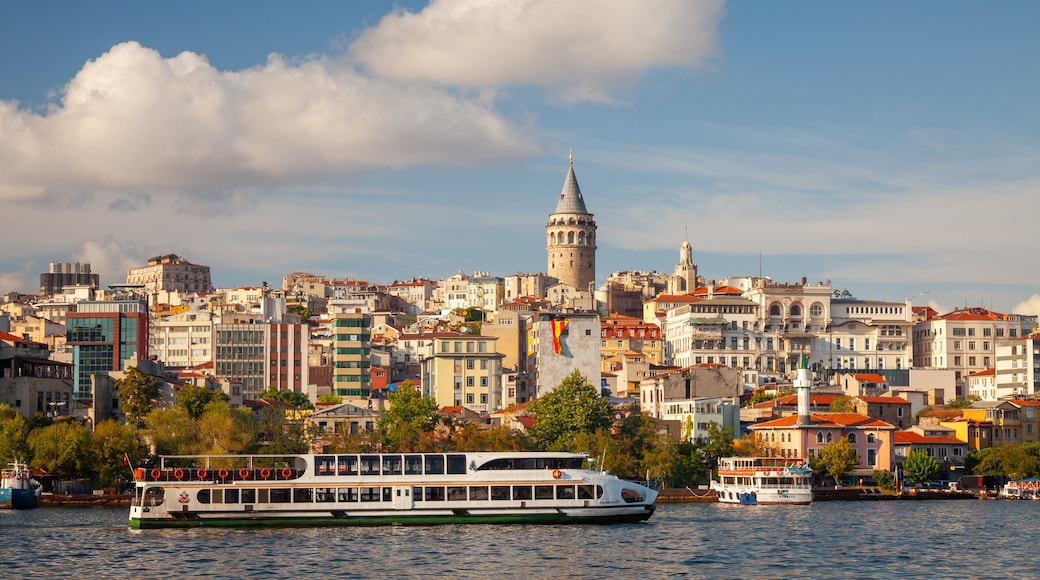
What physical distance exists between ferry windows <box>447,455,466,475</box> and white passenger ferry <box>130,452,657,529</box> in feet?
0.13

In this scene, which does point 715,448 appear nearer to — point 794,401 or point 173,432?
point 794,401

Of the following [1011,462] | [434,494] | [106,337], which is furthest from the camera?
[106,337]

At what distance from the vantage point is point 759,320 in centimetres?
17000

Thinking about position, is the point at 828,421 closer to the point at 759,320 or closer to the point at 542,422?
the point at 542,422

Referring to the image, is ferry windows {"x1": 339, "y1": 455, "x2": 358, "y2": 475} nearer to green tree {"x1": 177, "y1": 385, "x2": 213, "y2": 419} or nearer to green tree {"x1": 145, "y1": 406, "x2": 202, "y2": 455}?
green tree {"x1": 145, "y1": 406, "x2": 202, "y2": 455}

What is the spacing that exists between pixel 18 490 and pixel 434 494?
101 ft

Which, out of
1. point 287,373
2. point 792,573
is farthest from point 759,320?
point 792,573

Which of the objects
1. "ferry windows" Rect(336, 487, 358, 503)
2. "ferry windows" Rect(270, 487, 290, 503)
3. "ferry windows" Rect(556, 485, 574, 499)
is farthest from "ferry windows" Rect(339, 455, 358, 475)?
"ferry windows" Rect(556, 485, 574, 499)

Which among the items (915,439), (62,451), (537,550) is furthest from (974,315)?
(537,550)

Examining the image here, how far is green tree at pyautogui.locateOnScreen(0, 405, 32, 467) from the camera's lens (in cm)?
9475

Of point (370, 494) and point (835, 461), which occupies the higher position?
point (835, 461)

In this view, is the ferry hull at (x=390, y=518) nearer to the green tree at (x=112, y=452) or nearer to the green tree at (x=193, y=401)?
the green tree at (x=112, y=452)

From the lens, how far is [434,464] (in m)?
66.9

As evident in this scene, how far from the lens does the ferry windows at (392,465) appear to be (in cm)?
6694
